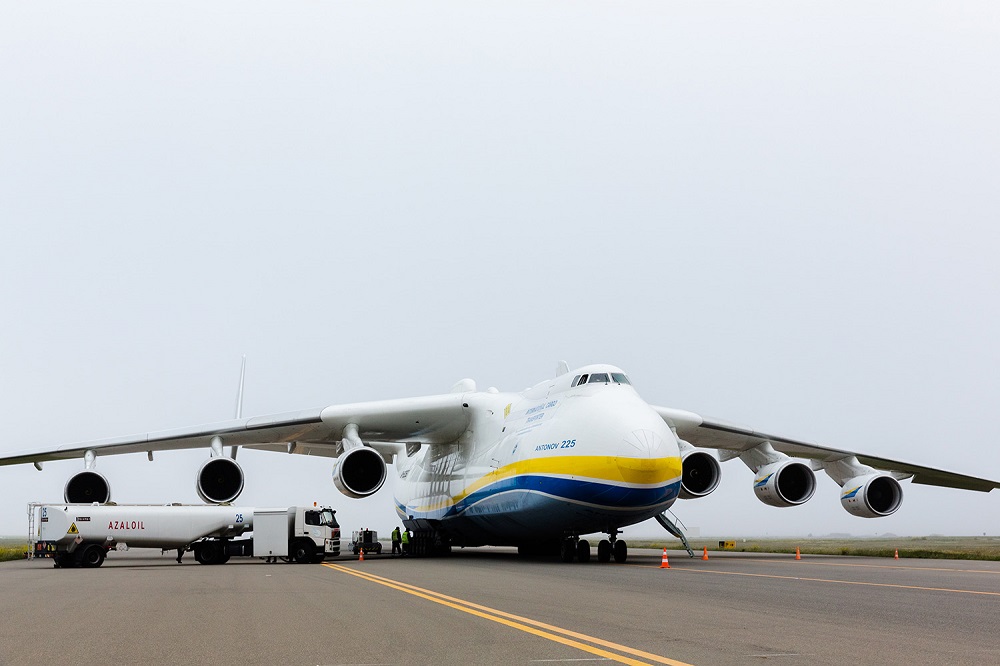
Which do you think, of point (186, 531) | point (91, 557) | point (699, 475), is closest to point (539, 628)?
point (699, 475)

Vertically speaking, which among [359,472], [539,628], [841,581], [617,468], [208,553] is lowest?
[539,628]

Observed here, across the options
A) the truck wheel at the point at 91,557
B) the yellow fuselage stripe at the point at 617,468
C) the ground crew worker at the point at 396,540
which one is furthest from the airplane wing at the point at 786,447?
the truck wheel at the point at 91,557

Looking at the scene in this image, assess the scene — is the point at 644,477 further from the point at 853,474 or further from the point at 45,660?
the point at 45,660

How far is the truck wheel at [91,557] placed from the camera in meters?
25.7

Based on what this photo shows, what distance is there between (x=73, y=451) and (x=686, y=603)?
20045 millimetres

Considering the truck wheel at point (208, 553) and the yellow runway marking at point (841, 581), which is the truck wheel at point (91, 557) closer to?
the truck wheel at point (208, 553)

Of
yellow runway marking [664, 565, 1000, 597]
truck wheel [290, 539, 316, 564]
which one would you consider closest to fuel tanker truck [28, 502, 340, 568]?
truck wheel [290, 539, 316, 564]

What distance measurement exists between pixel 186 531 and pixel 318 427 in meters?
6.98

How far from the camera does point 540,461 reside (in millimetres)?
20125

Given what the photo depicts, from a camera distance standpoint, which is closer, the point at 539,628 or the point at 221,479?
the point at 539,628

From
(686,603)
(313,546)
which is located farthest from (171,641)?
(313,546)

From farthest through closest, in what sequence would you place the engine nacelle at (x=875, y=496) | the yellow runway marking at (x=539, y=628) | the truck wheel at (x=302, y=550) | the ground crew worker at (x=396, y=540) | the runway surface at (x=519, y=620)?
1. the ground crew worker at (x=396, y=540)
2. the engine nacelle at (x=875, y=496)
3. the truck wheel at (x=302, y=550)
4. the runway surface at (x=519, y=620)
5. the yellow runway marking at (x=539, y=628)

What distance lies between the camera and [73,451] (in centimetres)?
2567

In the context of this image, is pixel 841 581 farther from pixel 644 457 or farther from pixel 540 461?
pixel 540 461
